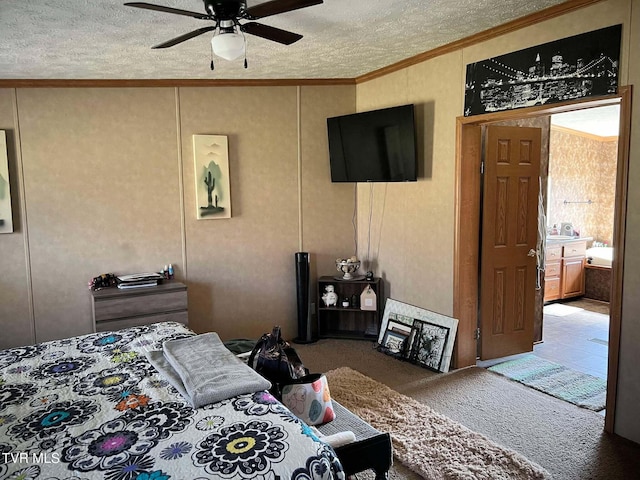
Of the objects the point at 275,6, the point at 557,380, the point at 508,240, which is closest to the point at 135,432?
the point at 275,6

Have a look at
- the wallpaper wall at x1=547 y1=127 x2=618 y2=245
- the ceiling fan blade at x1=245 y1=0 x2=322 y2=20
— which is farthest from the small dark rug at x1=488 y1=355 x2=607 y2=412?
the wallpaper wall at x1=547 y1=127 x2=618 y2=245

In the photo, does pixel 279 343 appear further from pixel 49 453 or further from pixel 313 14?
pixel 313 14

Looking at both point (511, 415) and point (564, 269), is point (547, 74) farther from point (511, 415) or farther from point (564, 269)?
→ point (564, 269)

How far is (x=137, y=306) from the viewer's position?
13.7 feet

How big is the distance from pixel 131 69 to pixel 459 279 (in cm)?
323

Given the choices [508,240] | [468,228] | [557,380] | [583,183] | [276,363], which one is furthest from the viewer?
[583,183]

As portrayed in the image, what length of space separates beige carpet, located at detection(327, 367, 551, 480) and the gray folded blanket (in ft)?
3.83

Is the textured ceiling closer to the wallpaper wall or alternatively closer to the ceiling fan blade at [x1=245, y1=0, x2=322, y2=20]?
the ceiling fan blade at [x1=245, y1=0, x2=322, y2=20]

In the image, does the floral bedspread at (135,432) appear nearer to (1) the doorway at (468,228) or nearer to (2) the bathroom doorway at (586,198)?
(1) the doorway at (468,228)

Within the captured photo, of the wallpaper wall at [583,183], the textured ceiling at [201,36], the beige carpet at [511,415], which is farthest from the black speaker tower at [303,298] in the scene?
the wallpaper wall at [583,183]

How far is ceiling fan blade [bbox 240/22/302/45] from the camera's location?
8.59 ft

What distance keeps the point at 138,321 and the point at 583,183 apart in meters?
6.32

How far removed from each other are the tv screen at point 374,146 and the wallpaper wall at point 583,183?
11.6ft

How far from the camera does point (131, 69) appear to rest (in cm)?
411
